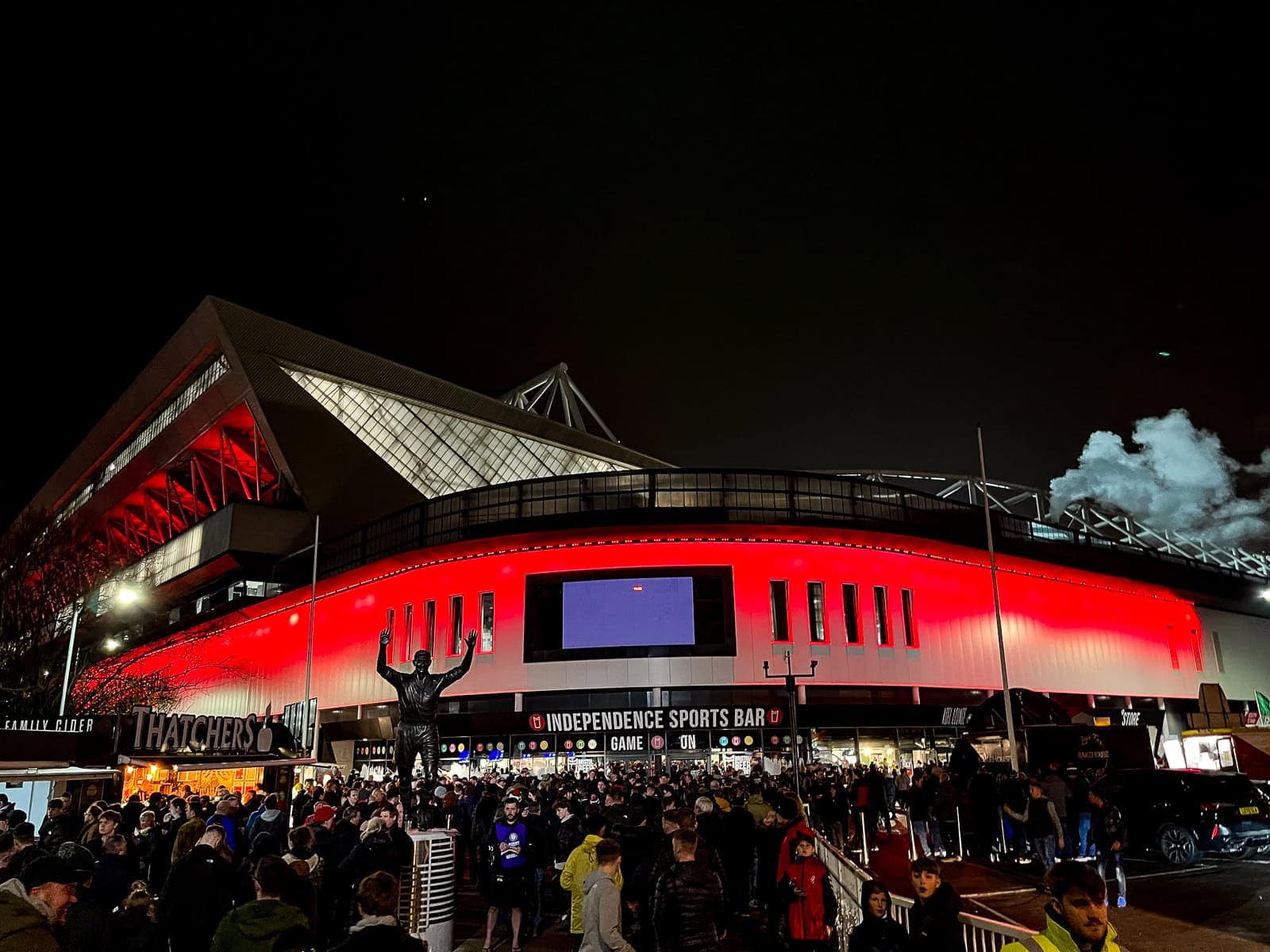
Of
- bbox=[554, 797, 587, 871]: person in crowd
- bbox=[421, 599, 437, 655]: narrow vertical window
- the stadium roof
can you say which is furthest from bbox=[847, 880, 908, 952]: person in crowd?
the stadium roof

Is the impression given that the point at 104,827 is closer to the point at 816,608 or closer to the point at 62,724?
the point at 62,724

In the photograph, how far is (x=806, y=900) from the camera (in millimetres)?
9000

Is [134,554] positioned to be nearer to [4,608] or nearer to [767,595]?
[4,608]

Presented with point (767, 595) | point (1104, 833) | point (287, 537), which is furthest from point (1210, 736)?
point (287, 537)

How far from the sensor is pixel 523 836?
40.0 ft

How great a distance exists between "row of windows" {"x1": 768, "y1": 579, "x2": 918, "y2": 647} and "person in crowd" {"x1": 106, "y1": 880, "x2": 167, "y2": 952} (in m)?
30.2

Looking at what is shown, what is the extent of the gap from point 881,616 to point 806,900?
3045 cm

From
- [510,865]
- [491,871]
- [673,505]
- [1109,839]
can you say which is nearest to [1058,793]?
[1109,839]

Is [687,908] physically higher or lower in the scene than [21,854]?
lower

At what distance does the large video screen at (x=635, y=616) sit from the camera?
1409 inches

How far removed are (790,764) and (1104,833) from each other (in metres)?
20.9

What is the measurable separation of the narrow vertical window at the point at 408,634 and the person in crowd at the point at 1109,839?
29.2 meters

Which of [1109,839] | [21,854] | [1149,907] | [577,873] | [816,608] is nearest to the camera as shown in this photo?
[21,854]

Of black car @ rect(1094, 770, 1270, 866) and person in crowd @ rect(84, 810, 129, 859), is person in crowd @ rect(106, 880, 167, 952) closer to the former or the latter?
person in crowd @ rect(84, 810, 129, 859)
